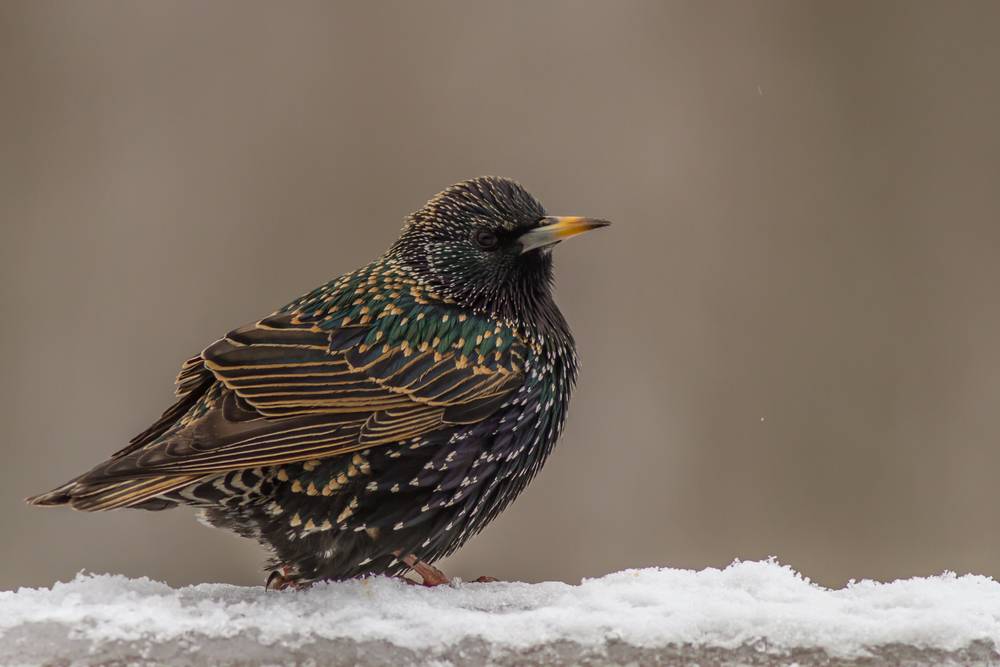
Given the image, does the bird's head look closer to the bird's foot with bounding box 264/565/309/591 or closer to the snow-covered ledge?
the bird's foot with bounding box 264/565/309/591

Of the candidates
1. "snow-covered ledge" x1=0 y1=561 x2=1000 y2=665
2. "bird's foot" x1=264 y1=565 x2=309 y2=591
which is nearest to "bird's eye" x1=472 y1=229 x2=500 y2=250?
"bird's foot" x1=264 y1=565 x2=309 y2=591

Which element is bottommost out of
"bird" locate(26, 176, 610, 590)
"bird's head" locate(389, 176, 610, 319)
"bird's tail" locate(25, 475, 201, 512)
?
"bird's tail" locate(25, 475, 201, 512)

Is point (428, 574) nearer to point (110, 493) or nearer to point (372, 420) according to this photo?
point (372, 420)

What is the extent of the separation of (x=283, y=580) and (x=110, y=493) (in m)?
0.41

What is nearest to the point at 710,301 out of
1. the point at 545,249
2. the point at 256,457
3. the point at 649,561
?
the point at 649,561

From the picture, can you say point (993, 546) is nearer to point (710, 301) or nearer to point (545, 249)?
point (710, 301)

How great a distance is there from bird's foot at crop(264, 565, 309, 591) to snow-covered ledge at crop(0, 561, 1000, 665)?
41 cm

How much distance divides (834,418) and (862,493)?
0.27 m

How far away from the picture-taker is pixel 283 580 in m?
2.57

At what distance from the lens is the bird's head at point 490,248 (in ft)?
9.41

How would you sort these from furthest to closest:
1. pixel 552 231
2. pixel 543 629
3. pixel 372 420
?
1. pixel 552 231
2. pixel 372 420
3. pixel 543 629

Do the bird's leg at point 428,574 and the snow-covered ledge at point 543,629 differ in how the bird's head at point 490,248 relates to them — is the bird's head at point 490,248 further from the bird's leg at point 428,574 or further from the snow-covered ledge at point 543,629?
the snow-covered ledge at point 543,629

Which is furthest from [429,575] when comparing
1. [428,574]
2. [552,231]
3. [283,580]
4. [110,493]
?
[552,231]

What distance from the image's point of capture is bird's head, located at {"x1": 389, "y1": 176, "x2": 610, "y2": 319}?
113 inches
